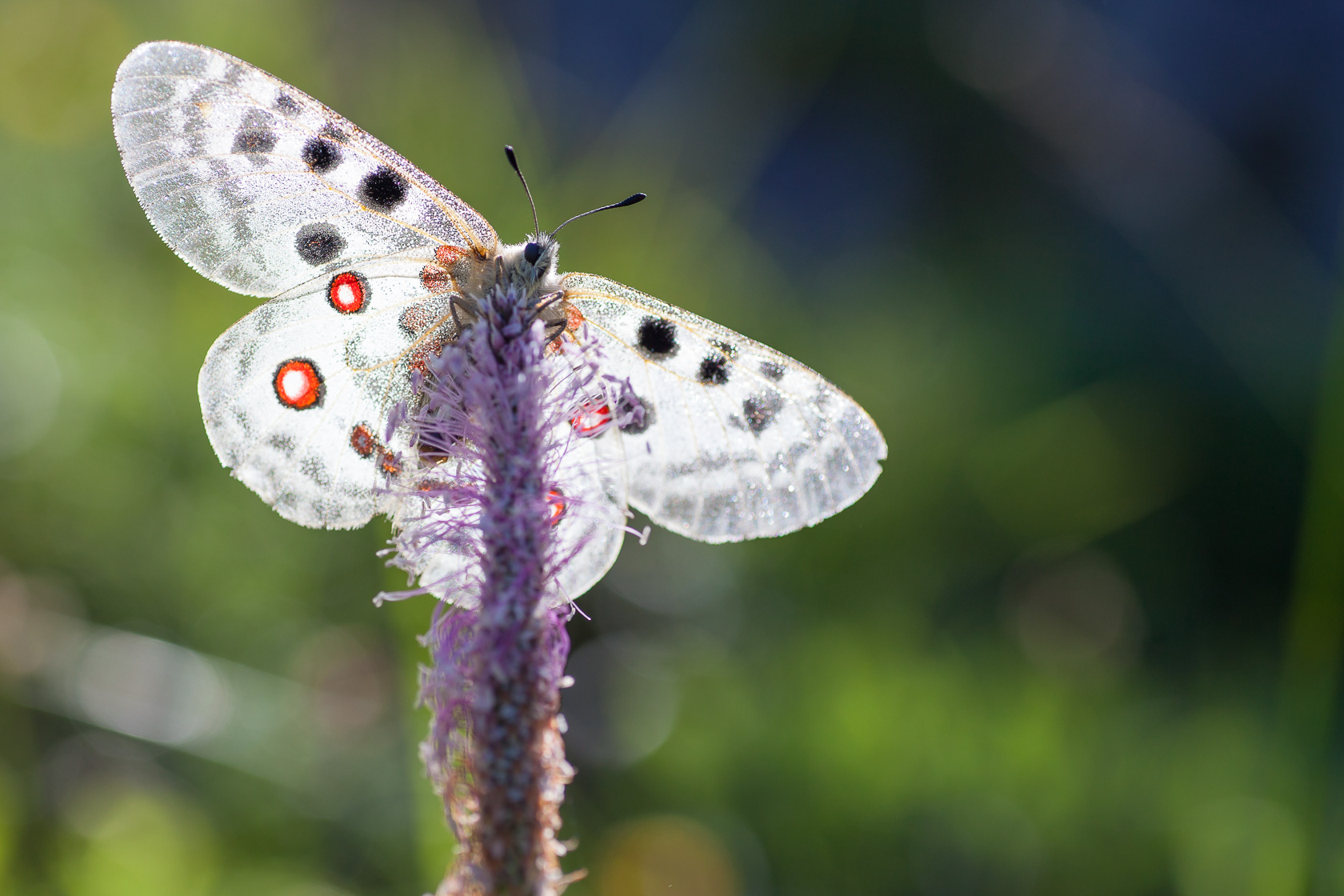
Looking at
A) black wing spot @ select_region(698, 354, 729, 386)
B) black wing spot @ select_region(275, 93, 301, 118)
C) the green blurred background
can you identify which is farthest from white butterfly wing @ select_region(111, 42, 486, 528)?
the green blurred background

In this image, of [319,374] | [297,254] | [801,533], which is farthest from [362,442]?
[801,533]

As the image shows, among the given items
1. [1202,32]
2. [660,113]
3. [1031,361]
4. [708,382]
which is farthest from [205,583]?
[1202,32]

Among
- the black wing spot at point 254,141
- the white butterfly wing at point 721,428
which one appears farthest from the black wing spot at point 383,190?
the white butterfly wing at point 721,428

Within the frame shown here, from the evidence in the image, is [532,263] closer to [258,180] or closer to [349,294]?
[349,294]

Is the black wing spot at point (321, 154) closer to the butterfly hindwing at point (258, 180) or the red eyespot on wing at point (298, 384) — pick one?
the butterfly hindwing at point (258, 180)

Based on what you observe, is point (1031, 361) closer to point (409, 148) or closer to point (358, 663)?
point (409, 148)

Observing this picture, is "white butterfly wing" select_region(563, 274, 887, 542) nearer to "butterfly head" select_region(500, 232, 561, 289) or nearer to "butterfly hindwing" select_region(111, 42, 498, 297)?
"butterfly head" select_region(500, 232, 561, 289)
